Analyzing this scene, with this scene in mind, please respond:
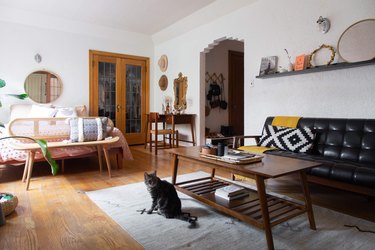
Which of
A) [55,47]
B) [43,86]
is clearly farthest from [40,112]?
[55,47]

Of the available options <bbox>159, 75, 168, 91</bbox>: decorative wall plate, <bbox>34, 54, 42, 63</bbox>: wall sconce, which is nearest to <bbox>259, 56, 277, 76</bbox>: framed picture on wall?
<bbox>159, 75, 168, 91</bbox>: decorative wall plate

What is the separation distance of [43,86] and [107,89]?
4.16ft

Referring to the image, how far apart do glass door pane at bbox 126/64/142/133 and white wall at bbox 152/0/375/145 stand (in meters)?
2.04

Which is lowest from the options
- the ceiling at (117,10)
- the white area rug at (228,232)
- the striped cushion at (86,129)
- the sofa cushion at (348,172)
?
the white area rug at (228,232)

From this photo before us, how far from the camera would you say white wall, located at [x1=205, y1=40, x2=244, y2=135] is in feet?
19.3

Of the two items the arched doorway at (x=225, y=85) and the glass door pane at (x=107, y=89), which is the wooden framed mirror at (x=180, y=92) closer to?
the arched doorway at (x=225, y=85)

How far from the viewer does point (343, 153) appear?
2.53 metres

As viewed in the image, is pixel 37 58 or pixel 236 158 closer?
pixel 236 158

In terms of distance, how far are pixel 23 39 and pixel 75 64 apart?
3.23 feet

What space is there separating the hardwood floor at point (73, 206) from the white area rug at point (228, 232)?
14 cm

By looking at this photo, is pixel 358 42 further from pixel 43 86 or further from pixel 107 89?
pixel 43 86

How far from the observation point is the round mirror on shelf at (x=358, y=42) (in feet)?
8.36

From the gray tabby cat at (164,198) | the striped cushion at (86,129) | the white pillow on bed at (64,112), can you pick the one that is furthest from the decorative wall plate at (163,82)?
the gray tabby cat at (164,198)

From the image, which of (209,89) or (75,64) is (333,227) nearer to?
(209,89)
